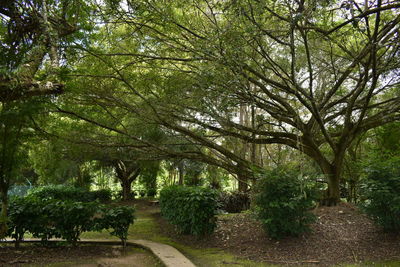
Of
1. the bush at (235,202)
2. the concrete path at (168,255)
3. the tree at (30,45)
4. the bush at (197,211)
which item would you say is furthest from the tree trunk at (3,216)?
the bush at (235,202)

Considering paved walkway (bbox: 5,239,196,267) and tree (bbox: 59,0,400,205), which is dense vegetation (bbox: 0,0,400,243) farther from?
paved walkway (bbox: 5,239,196,267)

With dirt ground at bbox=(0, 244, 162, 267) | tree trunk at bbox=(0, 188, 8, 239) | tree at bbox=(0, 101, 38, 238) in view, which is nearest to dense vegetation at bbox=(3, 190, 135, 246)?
dirt ground at bbox=(0, 244, 162, 267)

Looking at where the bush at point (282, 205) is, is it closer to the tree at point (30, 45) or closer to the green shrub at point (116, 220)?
the green shrub at point (116, 220)

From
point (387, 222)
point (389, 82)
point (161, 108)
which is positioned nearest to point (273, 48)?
point (389, 82)

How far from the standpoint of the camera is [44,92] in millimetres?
4016

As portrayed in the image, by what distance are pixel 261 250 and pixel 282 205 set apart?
3.17 feet

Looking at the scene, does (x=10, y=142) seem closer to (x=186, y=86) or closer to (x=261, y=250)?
(x=186, y=86)

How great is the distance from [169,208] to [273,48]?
5.42 meters

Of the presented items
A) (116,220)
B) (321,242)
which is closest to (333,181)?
(321,242)

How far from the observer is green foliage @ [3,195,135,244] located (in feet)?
→ 19.6

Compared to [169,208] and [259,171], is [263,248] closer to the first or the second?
[259,171]

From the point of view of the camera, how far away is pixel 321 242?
5.85 m

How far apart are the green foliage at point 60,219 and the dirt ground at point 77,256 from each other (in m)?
0.27

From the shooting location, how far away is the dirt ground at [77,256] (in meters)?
5.25
